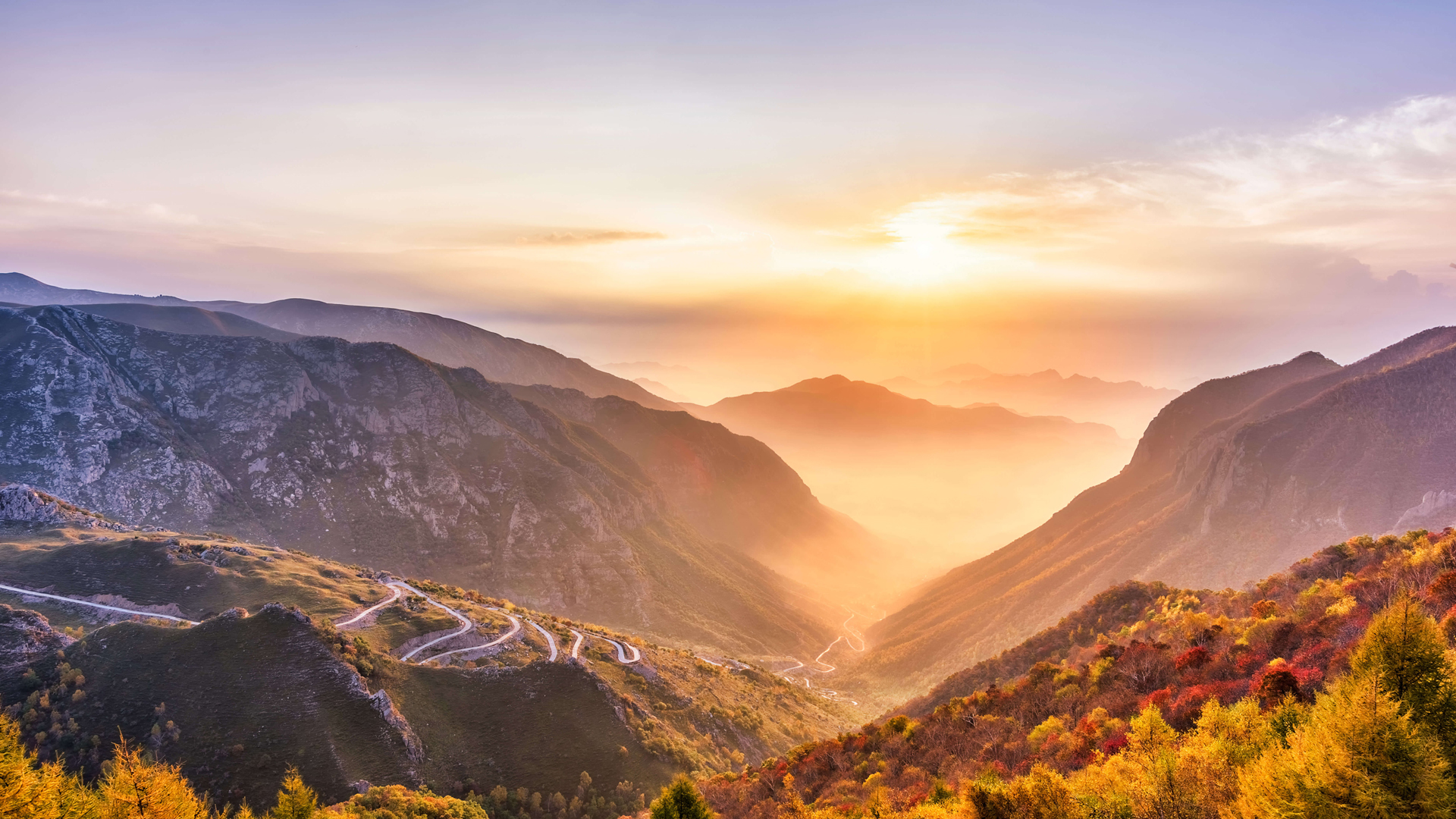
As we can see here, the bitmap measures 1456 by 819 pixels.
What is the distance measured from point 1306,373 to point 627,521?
164 meters

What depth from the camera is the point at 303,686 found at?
140 feet

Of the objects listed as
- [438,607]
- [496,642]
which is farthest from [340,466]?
[496,642]

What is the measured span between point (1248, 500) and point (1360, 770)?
113 m

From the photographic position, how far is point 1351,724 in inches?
550

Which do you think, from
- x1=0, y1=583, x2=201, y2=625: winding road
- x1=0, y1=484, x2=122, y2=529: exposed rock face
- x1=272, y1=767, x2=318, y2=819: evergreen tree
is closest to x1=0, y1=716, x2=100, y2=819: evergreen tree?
x1=272, y1=767, x2=318, y2=819: evergreen tree

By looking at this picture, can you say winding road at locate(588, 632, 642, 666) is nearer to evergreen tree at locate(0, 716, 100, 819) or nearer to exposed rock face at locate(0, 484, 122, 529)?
evergreen tree at locate(0, 716, 100, 819)

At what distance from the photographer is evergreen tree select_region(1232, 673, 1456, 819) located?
43.2 feet

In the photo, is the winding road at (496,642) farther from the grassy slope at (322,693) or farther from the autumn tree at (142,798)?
the autumn tree at (142,798)

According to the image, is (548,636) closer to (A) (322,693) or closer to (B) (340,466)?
(A) (322,693)

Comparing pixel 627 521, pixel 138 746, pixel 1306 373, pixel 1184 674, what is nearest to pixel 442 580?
pixel 627 521

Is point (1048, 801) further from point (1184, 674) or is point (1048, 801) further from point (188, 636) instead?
point (188, 636)

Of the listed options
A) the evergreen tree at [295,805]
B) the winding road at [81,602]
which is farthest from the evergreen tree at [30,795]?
the winding road at [81,602]

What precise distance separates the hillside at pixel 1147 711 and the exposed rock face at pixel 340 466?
290 ft

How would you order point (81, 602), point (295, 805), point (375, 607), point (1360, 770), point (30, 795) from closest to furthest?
point (1360, 770)
point (30, 795)
point (295, 805)
point (81, 602)
point (375, 607)
